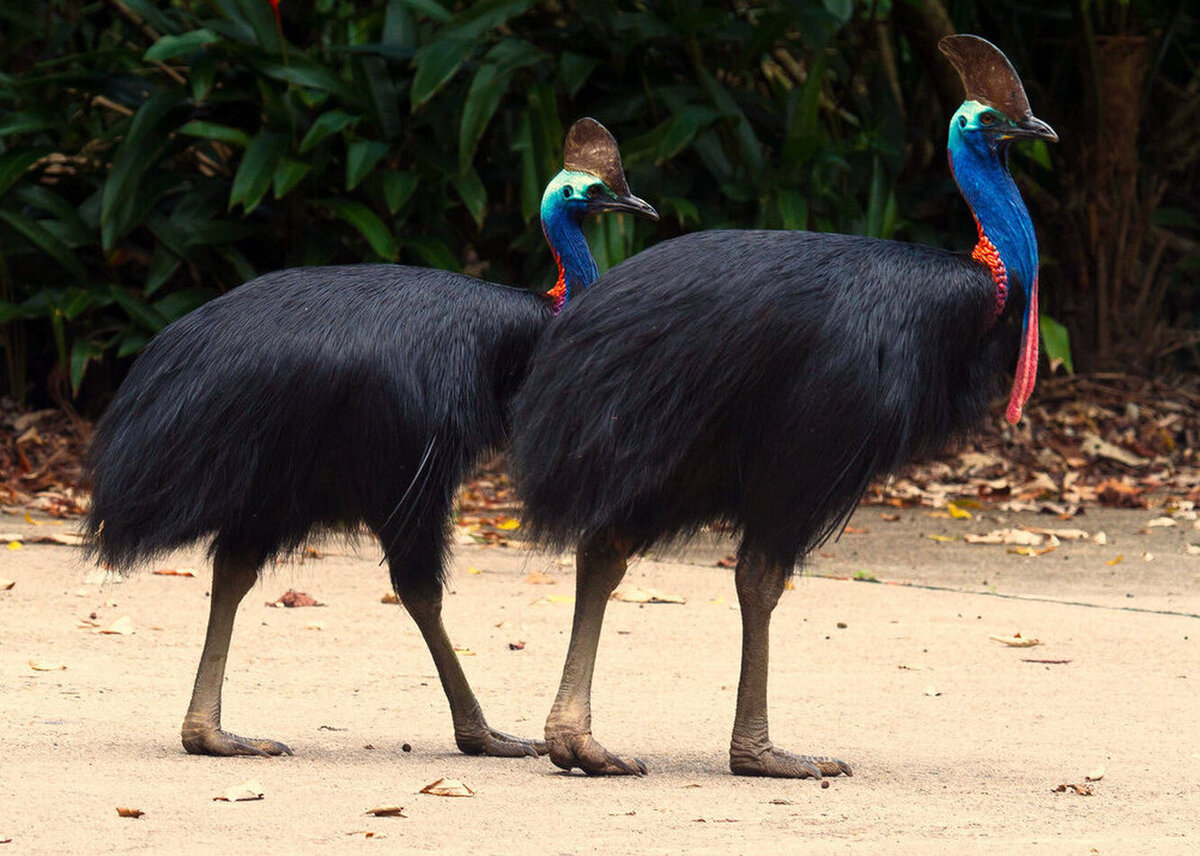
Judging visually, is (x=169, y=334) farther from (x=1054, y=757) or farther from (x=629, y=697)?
(x=1054, y=757)

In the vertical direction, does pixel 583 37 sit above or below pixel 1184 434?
above

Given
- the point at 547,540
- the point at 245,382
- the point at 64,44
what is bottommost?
the point at 547,540

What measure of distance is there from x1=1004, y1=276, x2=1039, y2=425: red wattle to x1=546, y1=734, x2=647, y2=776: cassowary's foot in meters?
1.16

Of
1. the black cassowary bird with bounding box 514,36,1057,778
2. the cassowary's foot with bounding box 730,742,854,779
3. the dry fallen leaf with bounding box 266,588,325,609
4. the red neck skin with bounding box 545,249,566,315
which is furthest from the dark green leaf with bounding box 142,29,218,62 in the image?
the cassowary's foot with bounding box 730,742,854,779

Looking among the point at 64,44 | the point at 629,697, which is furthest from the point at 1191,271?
the point at 629,697

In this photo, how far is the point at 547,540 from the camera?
13.5 ft

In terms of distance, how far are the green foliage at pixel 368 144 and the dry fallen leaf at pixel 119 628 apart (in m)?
3.17

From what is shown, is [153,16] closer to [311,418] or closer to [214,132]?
[214,132]

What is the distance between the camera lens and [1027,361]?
14.2 feet

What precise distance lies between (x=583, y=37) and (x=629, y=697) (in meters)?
5.01

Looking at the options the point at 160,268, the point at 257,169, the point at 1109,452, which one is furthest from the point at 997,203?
the point at 160,268

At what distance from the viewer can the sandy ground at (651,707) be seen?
3512 millimetres

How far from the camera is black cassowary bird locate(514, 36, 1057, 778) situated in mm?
3965

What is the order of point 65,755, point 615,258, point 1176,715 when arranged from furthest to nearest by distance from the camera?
point 615,258
point 1176,715
point 65,755
